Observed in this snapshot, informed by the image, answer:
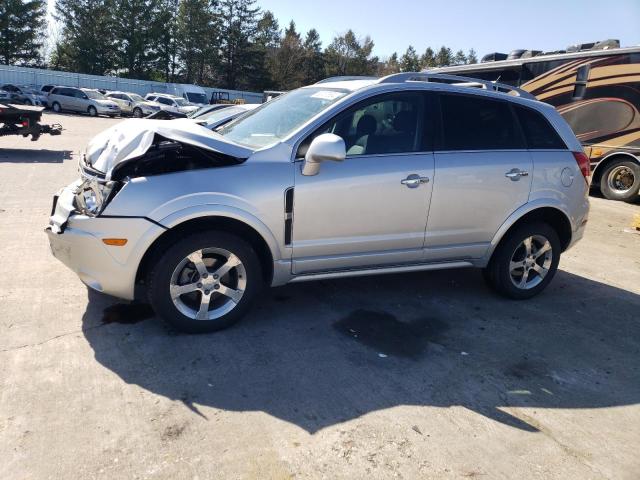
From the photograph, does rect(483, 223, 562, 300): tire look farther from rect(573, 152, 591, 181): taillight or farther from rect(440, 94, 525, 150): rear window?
rect(440, 94, 525, 150): rear window

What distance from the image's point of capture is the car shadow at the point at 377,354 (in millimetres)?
3057

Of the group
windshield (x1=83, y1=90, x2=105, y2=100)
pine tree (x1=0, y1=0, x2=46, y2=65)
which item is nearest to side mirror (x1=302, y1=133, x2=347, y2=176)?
windshield (x1=83, y1=90, x2=105, y2=100)

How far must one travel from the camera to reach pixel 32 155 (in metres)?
12.1

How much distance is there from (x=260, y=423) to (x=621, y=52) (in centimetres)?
1196

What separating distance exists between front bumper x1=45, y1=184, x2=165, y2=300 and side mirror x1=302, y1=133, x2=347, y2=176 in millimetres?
1160

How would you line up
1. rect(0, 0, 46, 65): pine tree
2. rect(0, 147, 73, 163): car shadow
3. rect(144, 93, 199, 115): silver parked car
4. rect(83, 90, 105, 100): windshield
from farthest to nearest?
rect(0, 0, 46, 65): pine tree < rect(144, 93, 199, 115): silver parked car < rect(83, 90, 105, 100): windshield < rect(0, 147, 73, 163): car shadow

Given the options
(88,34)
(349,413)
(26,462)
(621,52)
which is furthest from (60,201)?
(88,34)

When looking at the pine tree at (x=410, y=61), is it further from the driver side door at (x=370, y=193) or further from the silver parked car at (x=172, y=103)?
the driver side door at (x=370, y=193)

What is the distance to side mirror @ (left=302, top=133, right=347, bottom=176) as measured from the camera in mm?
3465

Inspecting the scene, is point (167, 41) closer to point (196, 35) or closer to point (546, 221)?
point (196, 35)

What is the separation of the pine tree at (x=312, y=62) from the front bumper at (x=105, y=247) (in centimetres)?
6592

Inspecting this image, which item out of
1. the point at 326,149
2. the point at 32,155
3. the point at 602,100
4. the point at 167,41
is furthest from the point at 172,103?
the point at 326,149

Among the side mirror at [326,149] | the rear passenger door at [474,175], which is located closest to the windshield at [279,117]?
the side mirror at [326,149]

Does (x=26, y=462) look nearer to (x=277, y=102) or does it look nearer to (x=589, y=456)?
(x=589, y=456)
